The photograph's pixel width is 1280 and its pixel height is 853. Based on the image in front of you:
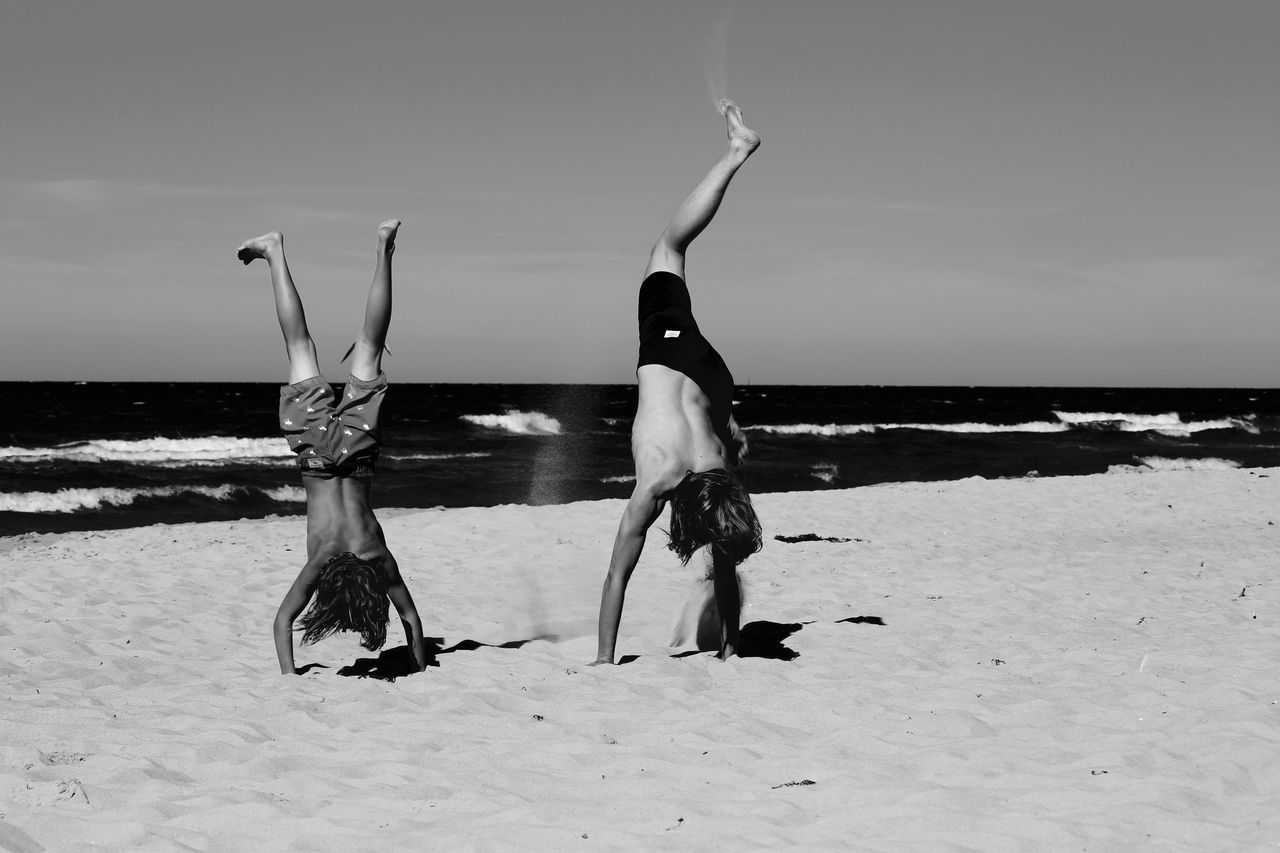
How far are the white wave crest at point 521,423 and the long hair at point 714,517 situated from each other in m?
37.9

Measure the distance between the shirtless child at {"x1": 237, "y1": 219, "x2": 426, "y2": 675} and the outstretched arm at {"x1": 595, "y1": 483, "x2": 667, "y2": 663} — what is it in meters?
0.90

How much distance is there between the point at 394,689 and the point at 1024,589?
469 cm

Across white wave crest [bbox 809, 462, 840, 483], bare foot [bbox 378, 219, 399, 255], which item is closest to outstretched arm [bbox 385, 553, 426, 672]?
bare foot [bbox 378, 219, 399, 255]

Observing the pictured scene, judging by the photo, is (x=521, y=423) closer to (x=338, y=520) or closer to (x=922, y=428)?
(x=922, y=428)

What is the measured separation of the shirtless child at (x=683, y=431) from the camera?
4945mm

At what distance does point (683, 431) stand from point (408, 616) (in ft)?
5.25

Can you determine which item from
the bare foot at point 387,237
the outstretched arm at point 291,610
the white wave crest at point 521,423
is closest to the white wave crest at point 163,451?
the white wave crest at point 521,423

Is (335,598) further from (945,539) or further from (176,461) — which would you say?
(176,461)

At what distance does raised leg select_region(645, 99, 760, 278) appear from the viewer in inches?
199

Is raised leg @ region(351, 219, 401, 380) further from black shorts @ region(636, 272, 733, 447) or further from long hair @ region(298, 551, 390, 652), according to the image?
black shorts @ region(636, 272, 733, 447)

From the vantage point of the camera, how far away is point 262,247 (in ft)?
17.6

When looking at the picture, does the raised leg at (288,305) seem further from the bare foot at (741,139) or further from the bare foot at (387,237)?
the bare foot at (741,139)

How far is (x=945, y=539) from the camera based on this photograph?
35.3ft

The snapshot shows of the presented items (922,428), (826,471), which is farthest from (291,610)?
(922,428)
